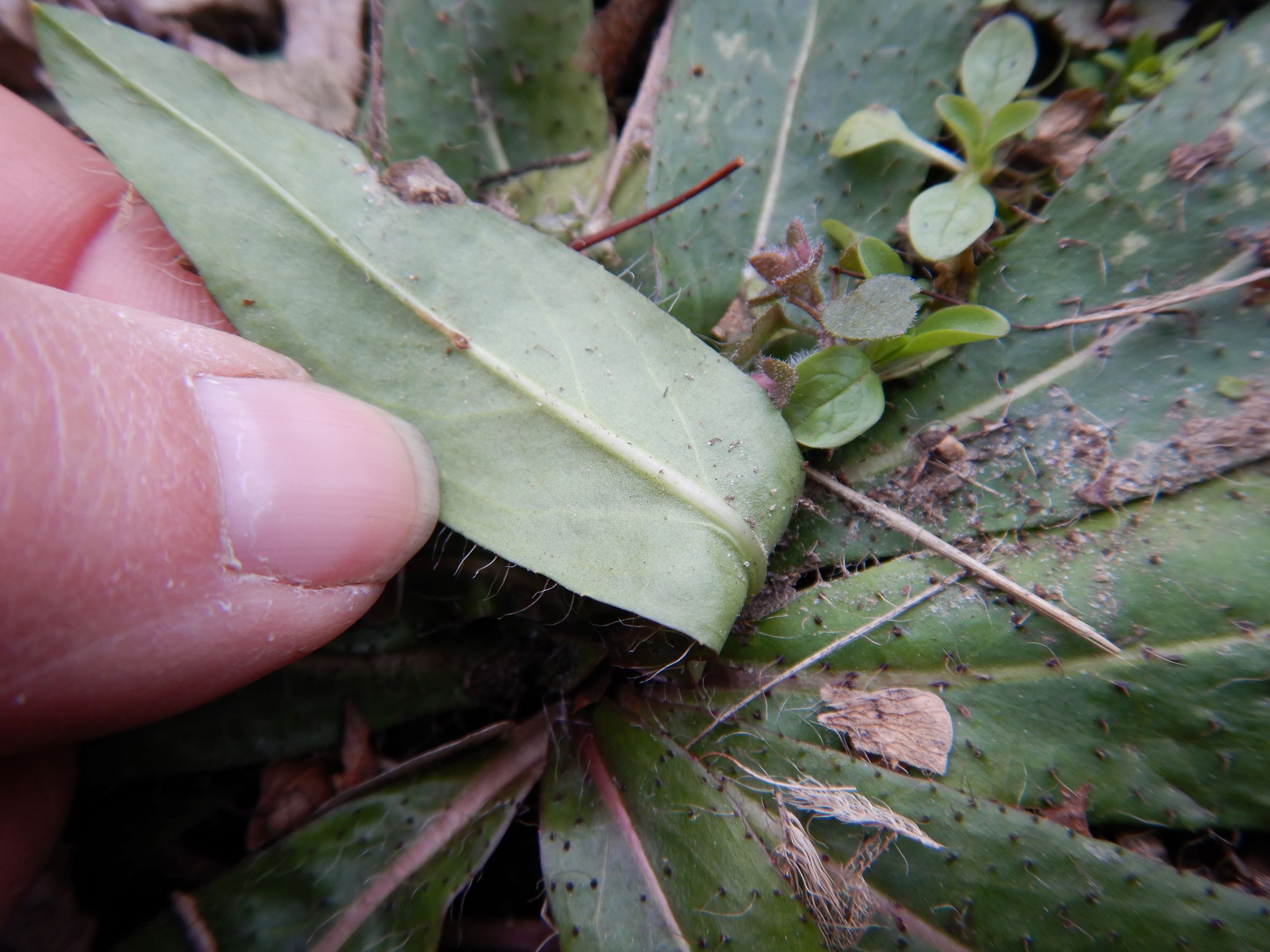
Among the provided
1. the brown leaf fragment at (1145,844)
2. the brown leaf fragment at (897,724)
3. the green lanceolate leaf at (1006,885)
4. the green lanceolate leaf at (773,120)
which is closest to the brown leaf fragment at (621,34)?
the green lanceolate leaf at (773,120)

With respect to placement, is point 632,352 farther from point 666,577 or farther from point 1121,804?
point 1121,804

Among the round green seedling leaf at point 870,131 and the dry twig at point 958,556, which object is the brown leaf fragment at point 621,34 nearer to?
the round green seedling leaf at point 870,131

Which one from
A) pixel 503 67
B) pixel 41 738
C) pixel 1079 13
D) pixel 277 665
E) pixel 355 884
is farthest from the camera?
pixel 503 67

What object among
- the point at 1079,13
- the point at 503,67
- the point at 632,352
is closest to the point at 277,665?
the point at 632,352

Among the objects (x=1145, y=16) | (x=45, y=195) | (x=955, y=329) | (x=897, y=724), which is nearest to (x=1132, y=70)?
(x=1145, y=16)

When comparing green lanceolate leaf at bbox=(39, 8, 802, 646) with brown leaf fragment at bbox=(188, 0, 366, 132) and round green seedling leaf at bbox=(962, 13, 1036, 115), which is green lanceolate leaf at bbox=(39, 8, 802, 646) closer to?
brown leaf fragment at bbox=(188, 0, 366, 132)

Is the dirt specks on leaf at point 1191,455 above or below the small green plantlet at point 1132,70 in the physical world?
below

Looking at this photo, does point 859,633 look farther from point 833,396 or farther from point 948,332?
point 948,332
